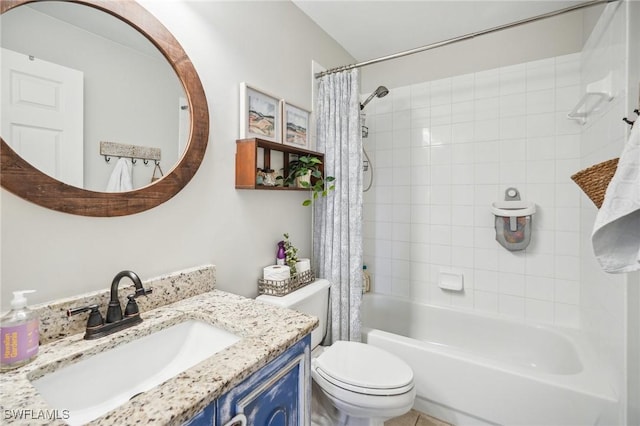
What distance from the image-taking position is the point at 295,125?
1803 mm

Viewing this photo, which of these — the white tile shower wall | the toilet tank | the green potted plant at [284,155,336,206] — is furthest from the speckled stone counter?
the white tile shower wall

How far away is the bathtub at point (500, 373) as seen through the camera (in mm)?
1340

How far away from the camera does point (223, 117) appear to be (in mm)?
1372

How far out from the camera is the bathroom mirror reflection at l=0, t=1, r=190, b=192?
795 mm

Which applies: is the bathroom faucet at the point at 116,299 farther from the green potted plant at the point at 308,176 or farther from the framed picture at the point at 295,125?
the framed picture at the point at 295,125

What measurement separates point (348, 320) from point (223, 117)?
1.35m

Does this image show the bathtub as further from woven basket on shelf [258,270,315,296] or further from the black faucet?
the black faucet

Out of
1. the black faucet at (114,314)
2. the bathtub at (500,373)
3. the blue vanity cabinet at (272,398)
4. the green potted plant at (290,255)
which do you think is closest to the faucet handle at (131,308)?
the black faucet at (114,314)

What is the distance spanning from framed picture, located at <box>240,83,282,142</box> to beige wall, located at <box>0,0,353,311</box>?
0.04 meters

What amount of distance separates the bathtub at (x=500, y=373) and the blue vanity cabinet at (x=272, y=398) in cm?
97

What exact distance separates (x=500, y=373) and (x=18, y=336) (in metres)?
1.86

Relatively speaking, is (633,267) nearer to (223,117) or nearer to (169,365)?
(169,365)

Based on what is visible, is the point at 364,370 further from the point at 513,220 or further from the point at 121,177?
the point at 513,220

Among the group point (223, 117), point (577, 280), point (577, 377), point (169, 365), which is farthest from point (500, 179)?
point (169, 365)
